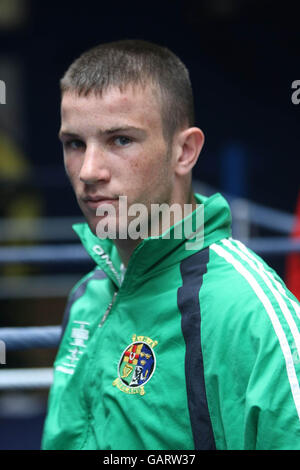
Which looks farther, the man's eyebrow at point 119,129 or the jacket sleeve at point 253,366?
the man's eyebrow at point 119,129

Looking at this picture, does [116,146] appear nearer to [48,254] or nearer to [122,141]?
[122,141]

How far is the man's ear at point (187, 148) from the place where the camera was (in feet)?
2.79

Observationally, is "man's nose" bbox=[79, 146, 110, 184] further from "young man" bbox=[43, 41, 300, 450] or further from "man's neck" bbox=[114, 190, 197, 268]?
"man's neck" bbox=[114, 190, 197, 268]

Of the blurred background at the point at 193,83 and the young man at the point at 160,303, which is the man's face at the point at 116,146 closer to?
the young man at the point at 160,303

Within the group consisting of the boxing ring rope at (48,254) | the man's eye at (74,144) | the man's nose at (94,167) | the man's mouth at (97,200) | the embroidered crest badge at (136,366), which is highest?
the man's eye at (74,144)

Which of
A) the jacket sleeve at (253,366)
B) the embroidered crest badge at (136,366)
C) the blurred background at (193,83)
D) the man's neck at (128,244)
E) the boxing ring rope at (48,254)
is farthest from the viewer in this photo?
the blurred background at (193,83)

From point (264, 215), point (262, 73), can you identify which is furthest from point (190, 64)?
point (264, 215)

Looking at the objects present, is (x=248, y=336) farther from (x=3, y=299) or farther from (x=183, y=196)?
(x=3, y=299)

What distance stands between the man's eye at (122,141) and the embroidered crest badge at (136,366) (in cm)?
25

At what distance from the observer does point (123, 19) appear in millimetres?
4910

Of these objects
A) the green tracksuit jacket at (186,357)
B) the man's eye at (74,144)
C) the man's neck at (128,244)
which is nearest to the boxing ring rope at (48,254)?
the green tracksuit jacket at (186,357)

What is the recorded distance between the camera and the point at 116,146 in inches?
31.5

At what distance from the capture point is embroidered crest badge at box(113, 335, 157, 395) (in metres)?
0.76
